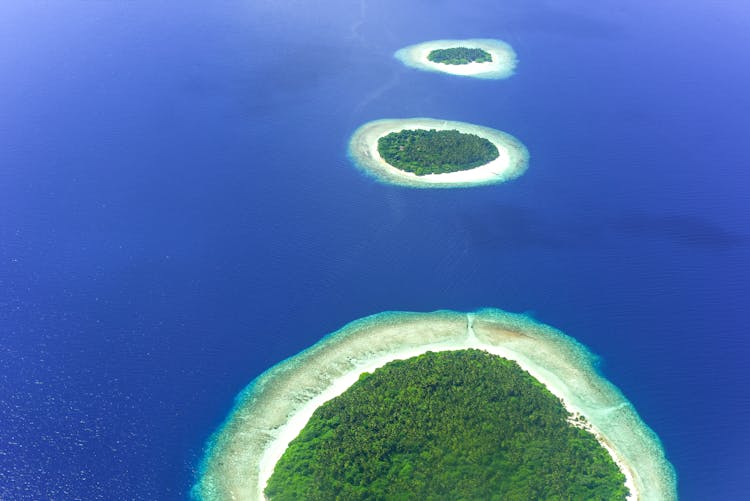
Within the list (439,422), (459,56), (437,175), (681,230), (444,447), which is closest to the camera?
(444,447)

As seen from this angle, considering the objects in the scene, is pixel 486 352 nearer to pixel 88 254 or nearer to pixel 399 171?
pixel 399 171

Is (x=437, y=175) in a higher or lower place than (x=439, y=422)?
higher

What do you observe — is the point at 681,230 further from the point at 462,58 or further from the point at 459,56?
the point at 459,56

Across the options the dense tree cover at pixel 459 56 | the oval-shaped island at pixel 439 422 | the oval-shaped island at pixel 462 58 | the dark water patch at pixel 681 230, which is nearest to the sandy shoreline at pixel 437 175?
the dark water patch at pixel 681 230

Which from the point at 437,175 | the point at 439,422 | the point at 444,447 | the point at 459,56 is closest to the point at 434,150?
the point at 437,175

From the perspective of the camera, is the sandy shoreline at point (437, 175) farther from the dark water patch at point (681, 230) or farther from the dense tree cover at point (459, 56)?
the dense tree cover at point (459, 56)

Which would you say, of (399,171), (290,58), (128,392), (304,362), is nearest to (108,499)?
(128,392)

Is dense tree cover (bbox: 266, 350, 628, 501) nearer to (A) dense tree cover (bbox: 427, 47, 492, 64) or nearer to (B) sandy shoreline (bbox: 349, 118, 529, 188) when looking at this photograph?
(B) sandy shoreline (bbox: 349, 118, 529, 188)

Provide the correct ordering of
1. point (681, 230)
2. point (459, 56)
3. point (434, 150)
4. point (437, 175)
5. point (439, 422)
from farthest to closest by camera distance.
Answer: point (459, 56) < point (434, 150) < point (437, 175) < point (681, 230) < point (439, 422)
